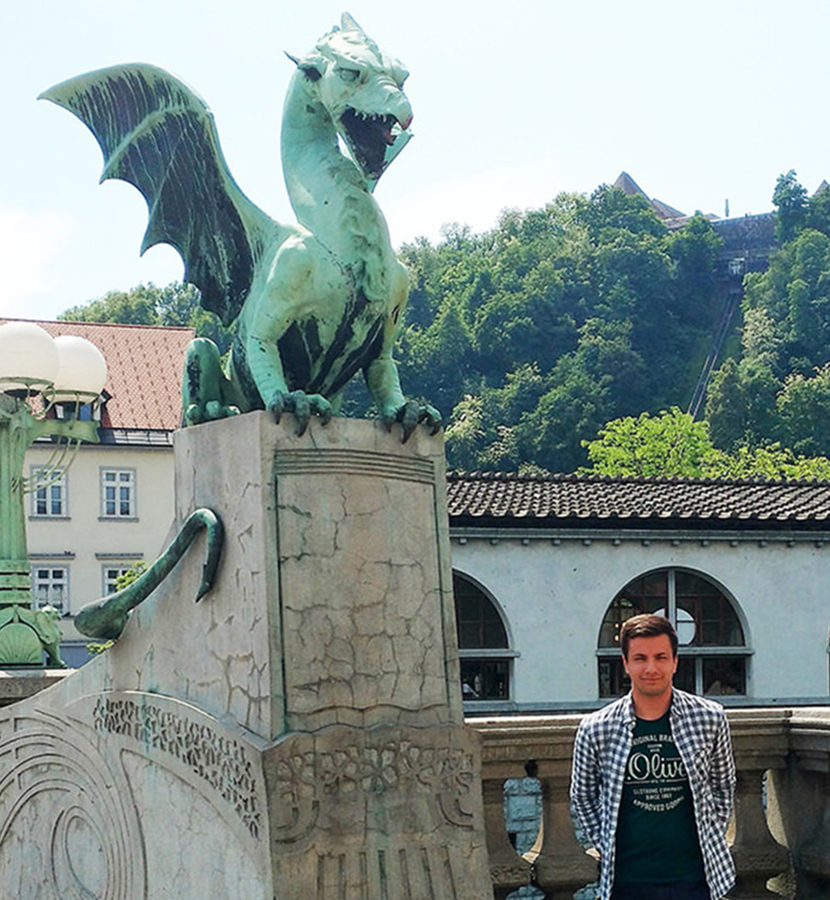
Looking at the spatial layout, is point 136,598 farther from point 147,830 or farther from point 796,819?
point 796,819

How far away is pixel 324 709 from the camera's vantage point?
6.05 metres

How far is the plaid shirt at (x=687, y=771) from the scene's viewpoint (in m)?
5.18

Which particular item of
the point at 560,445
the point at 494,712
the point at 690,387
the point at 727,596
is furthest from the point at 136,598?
the point at 690,387

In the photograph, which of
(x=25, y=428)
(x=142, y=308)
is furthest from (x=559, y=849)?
(x=142, y=308)

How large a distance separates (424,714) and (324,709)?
42 centimetres

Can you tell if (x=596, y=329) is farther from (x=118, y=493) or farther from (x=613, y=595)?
(x=613, y=595)

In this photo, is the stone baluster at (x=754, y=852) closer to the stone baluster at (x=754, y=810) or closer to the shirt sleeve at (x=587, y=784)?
the stone baluster at (x=754, y=810)

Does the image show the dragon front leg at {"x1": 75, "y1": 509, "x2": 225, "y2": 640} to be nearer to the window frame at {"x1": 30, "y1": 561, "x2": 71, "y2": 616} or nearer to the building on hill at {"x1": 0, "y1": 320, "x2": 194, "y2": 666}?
the building on hill at {"x1": 0, "y1": 320, "x2": 194, "y2": 666}

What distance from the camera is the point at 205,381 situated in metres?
7.02

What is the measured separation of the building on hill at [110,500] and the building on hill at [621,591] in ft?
77.5

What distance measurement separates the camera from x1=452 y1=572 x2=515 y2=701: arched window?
94.3ft

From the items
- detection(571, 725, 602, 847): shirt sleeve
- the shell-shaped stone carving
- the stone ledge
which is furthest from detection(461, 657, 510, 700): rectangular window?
detection(571, 725, 602, 847): shirt sleeve

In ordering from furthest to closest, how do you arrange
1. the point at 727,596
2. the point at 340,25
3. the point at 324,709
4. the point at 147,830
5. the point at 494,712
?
the point at 727,596 < the point at 494,712 < the point at 340,25 < the point at 147,830 < the point at 324,709

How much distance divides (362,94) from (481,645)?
2271 centimetres
